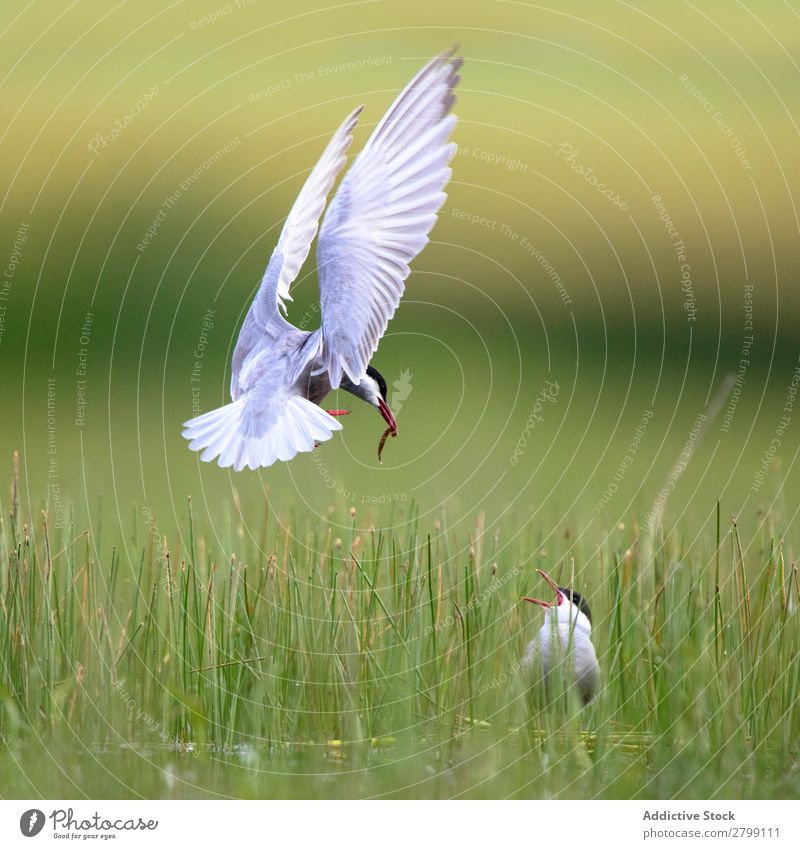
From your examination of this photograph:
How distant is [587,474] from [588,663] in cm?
55

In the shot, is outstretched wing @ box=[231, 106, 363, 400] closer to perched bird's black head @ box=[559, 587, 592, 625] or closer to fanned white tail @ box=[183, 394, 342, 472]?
fanned white tail @ box=[183, 394, 342, 472]

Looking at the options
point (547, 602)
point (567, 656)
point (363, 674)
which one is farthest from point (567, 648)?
point (363, 674)

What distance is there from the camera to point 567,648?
Result: 1.88m

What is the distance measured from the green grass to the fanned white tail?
0.58 ft

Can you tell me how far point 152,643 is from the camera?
191 cm

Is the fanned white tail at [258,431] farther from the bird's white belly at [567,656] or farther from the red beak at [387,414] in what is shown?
the bird's white belly at [567,656]

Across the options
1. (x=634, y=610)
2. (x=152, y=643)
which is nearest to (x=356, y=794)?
(x=152, y=643)

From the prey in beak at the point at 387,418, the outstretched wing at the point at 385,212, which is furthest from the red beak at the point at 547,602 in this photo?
the outstretched wing at the point at 385,212

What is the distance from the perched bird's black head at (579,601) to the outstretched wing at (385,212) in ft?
1.74

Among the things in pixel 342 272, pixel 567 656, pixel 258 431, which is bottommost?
pixel 567 656

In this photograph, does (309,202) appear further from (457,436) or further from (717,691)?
(717,691)

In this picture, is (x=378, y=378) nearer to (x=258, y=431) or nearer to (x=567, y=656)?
(x=258, y=431)

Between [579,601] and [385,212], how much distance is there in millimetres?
737

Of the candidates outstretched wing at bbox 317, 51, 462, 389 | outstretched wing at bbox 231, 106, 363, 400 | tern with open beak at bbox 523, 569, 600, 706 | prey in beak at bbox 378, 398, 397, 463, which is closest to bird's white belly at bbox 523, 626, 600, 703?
tern with open beak at bbox 523, 569, 600, 706
